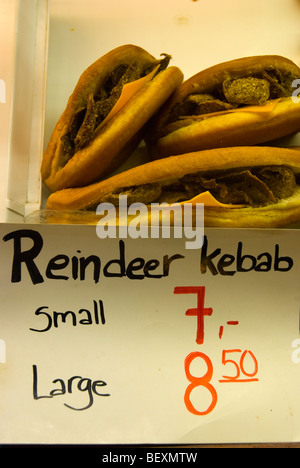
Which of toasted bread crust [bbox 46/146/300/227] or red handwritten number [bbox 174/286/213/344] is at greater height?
toasted bread crust [bbox 46/146/300/227]

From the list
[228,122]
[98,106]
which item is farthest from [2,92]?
[228,122]

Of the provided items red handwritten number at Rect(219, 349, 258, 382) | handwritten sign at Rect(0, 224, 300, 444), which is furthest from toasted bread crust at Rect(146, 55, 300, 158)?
red handwritten number at Rect(219, 349, 258, 382)

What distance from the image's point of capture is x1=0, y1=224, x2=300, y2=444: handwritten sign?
438 mm

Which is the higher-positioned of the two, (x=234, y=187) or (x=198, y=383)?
(x=234, y=187)

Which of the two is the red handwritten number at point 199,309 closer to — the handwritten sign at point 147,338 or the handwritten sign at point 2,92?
the handwritten sign at point 147,338

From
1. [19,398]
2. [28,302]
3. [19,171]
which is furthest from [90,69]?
[19,398]

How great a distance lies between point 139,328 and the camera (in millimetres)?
453

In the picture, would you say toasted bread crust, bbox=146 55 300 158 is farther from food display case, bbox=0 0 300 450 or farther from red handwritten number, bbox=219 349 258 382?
red handwritten number, bbox=219 349 258 382

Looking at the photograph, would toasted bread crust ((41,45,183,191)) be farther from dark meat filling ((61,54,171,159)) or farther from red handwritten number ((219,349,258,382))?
red handwritten number ((219,349,258,382))

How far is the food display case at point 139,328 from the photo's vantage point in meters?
0.44

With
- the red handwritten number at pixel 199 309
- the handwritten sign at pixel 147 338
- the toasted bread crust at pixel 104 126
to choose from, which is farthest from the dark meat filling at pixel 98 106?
the red handwritten number at pixel 199 309

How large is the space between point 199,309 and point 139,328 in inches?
3.0

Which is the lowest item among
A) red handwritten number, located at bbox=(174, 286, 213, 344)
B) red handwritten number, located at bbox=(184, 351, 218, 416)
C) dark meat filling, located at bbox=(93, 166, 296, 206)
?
red handwritten number, located at bbox=(184, 351, 218, 416)

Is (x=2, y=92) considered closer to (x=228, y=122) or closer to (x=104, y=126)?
(x=104, y=126)
